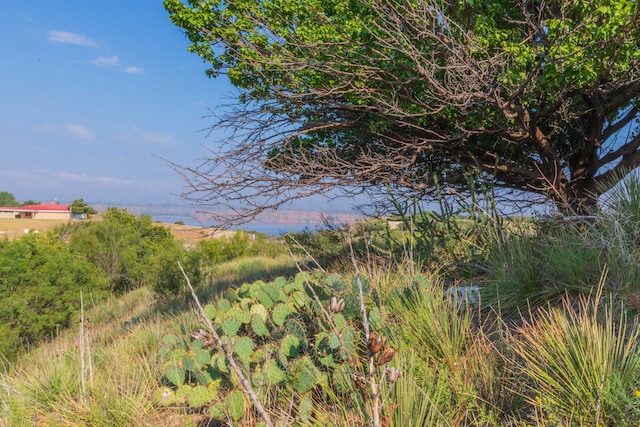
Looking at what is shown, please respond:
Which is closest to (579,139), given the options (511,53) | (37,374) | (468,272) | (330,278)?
(511,53)

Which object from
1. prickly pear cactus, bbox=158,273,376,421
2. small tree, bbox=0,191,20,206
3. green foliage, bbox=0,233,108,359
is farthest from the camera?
small tree, bbox=0,191,20,206

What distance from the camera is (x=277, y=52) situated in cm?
667

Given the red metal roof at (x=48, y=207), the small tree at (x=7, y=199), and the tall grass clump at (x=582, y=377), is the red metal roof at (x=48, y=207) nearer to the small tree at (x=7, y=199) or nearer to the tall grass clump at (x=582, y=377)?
the small tree at (x=7, y=199)

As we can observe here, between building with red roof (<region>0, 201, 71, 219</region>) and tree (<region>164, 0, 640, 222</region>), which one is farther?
building with red roof (<region>0, 201, 71, 219</region>)

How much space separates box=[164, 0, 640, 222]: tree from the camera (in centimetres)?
545

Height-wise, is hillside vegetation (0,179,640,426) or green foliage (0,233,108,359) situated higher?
hillside vegetation (0,179,640,426)

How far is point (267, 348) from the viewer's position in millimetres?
3256

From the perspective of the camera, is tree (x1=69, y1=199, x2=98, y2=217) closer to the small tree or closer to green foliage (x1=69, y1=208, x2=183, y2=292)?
green foliage (x1=69, y1=208, x2=183, y2=292)

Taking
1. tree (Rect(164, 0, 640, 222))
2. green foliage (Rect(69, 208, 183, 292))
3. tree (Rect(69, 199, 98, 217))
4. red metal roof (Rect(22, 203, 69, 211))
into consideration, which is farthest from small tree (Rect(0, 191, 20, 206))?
tree (Rect(164, 0, 640, 222))

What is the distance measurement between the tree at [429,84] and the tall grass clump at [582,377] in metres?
3.16

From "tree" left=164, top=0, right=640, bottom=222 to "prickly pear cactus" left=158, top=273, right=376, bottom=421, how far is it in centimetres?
259

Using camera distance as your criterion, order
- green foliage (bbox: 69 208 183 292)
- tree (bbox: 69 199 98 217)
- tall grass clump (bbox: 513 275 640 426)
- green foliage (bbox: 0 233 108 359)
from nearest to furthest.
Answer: tall grass clump (bbox: 513 275 640 426), green foliage (bbox: 0 233 108 359), green foliage (bbox: 69 208 183 292), tree (bbox: 69 199 98 217)

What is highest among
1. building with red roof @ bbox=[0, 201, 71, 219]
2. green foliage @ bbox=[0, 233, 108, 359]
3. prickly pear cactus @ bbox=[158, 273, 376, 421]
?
building with red roof @ bbox=[0, 201, 71, 219]

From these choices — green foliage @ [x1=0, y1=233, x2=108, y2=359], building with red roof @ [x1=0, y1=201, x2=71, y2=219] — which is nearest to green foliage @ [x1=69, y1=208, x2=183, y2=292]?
green foliage @ [x1=0, y1=233, x2=108, y2=359]
